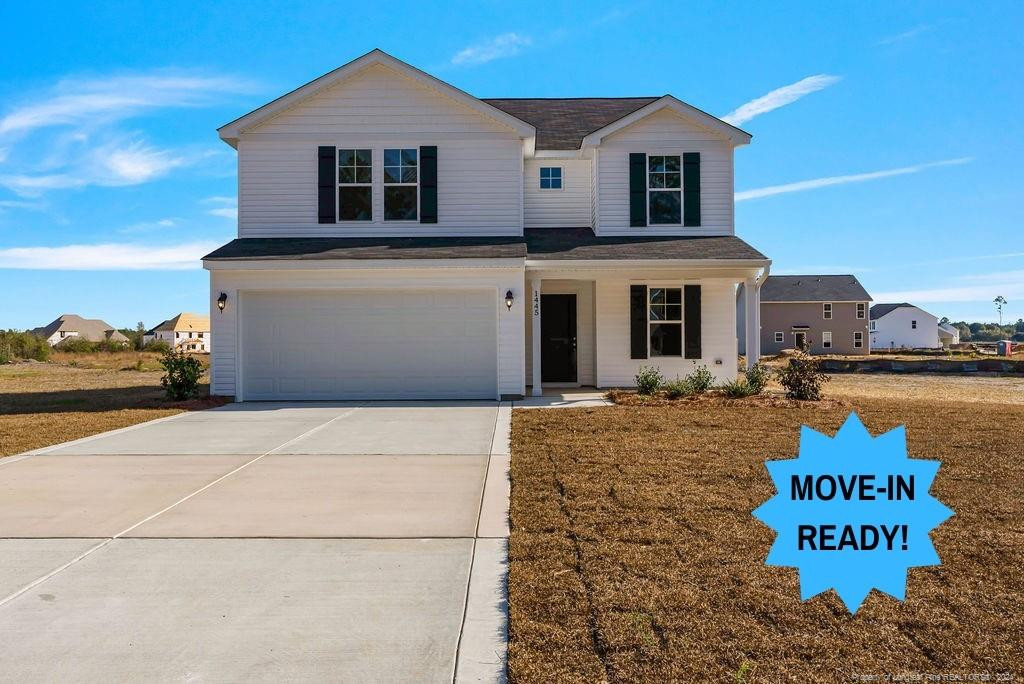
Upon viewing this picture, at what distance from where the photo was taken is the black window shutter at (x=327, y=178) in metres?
14.0

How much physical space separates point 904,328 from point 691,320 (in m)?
56.5

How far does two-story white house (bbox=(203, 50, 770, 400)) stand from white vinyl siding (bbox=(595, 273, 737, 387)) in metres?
0.05

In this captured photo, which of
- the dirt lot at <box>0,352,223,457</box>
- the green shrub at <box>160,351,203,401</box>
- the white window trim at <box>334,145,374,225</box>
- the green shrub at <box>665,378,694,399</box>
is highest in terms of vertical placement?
the white window trim at <box>334,145,374,225</box>

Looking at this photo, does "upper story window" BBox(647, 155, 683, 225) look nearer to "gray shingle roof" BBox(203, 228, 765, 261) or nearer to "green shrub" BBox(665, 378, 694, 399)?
A: "gray shingle roof" BBox(203, 228, 765, 261)

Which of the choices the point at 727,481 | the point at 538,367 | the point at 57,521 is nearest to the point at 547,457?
the point at 727,481

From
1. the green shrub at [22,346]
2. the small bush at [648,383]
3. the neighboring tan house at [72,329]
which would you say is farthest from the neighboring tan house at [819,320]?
the neighboring tan house at [72,329]

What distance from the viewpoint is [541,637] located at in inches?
122

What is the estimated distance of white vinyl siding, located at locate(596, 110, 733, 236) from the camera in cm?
1477

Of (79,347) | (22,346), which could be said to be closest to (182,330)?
(79,347)

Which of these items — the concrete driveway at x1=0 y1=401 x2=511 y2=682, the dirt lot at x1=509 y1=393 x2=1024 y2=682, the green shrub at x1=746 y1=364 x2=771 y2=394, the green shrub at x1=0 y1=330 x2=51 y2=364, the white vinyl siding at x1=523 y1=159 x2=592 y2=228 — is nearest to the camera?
A: the dirt lot at x1=509 y1=393 x2=1024 y2=682

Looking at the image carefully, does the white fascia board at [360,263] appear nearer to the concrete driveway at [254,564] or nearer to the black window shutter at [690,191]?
the black window shutter at [690,191]

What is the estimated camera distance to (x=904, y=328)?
6106 cm

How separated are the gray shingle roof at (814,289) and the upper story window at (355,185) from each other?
1517 inches

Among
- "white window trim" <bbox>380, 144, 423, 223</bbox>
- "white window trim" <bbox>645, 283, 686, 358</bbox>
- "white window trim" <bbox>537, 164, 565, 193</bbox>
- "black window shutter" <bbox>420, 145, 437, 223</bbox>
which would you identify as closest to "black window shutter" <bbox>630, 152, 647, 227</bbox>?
"white window trim" <bbox>645, 283, 686, 358</bbox>
